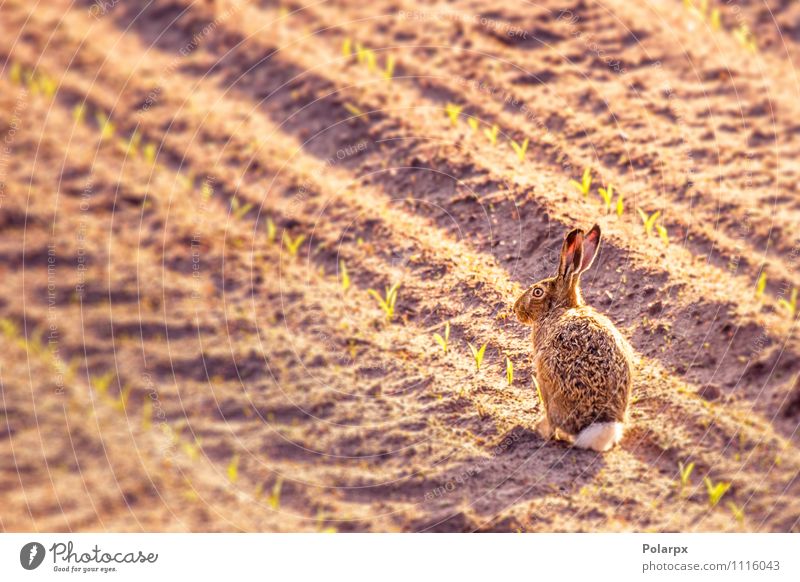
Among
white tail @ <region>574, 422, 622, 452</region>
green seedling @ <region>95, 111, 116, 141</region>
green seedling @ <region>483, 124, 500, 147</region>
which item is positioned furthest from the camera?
green seedling @ <region>95, 111, 116, 141</region>

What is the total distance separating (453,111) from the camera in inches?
190

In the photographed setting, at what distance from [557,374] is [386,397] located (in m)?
0.74

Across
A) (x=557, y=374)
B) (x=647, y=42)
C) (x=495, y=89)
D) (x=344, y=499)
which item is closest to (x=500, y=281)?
(x=557, y=374)

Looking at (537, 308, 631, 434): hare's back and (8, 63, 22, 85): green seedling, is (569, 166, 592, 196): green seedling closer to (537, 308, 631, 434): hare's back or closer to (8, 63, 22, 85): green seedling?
(537, 308, 631, 434): hare's back

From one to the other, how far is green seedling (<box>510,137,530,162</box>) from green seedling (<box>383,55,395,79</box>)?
923 mm

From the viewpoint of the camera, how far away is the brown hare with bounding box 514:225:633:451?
316 cm

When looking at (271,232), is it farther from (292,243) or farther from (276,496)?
(276,496)

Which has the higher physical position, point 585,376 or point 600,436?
point 585,376

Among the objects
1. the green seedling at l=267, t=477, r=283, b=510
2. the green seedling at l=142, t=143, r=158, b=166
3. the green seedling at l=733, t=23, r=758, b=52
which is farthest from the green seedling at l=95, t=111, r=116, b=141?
the green seedling at l=733, t=23, r=758, b=52

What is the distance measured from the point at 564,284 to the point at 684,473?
0.86 m

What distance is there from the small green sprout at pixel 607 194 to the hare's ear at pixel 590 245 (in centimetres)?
76

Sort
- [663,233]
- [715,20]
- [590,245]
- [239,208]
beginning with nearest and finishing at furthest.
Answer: [590,245], [663,233], [239,208], [715,20]

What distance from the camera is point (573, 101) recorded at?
4773mm

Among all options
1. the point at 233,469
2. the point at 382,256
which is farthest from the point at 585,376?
the point at 233,469
